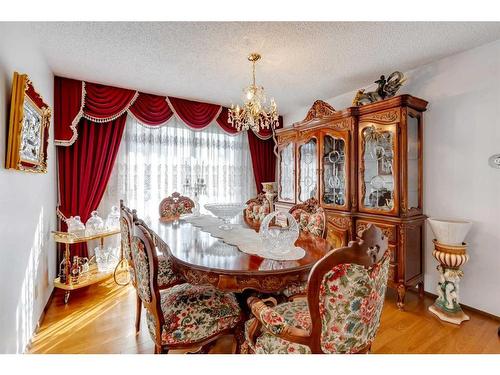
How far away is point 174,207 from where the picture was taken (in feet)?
9.93

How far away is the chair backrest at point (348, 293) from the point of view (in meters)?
0.86

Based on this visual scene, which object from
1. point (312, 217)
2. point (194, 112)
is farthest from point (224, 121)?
point (312, 217)

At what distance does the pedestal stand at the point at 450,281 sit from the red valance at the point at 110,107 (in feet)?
10.5

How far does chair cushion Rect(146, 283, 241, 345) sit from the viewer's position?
1.28 metres

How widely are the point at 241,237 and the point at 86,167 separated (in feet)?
7.35

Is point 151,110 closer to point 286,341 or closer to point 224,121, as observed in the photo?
point 224,121

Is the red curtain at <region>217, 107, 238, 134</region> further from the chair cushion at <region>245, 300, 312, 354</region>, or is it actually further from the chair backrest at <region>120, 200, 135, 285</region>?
the chair cushion at <region>245, 300, 312, 354</region>

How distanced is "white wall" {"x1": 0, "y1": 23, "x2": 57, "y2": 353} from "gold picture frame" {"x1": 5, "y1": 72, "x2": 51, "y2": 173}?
0.15 feet

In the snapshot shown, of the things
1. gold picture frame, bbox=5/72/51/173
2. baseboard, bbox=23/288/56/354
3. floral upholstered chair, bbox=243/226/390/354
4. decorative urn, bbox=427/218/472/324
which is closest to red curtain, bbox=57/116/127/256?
baseboard, bbox=23/288/56/354

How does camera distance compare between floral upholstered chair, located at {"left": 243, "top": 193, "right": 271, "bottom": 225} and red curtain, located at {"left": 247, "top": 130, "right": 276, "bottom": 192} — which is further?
red curtain, located at {"left": 247, "top": 130, "right": 276, "bottom": 192}

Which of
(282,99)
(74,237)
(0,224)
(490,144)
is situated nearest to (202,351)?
(0,224)
